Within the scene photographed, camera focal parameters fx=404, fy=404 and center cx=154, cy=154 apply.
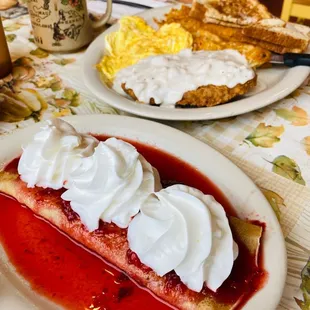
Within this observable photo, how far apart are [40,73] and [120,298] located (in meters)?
1.17

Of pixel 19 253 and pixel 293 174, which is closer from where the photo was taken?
pixel 19 253

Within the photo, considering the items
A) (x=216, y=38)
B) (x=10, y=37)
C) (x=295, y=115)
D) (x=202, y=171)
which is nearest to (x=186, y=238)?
(x=202, y=171)

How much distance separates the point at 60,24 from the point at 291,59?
3.18 ft

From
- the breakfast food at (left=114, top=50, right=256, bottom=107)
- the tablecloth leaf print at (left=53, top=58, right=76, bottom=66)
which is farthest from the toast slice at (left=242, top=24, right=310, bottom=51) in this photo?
the tablecloth leaf print at (left=53, top=58, right=76, bottom=66)

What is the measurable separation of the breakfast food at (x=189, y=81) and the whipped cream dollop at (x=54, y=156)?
0.42m

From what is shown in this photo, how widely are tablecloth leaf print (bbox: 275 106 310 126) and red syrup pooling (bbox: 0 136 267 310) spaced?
51cm

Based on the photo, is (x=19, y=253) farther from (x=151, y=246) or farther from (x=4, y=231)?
(x=151, y=246)

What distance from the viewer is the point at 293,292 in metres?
0.88

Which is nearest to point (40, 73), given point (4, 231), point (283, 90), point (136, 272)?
point (4, 231)

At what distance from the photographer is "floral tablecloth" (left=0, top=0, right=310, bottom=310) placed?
102cm

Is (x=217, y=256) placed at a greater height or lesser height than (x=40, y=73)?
greater

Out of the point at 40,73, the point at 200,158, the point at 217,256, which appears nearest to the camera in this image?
the point at 217,256

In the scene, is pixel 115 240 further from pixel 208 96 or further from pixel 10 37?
pixel 10 37

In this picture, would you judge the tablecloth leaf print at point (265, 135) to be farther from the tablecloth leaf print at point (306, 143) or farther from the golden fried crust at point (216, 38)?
the golden fried crust at point (216, 38)
